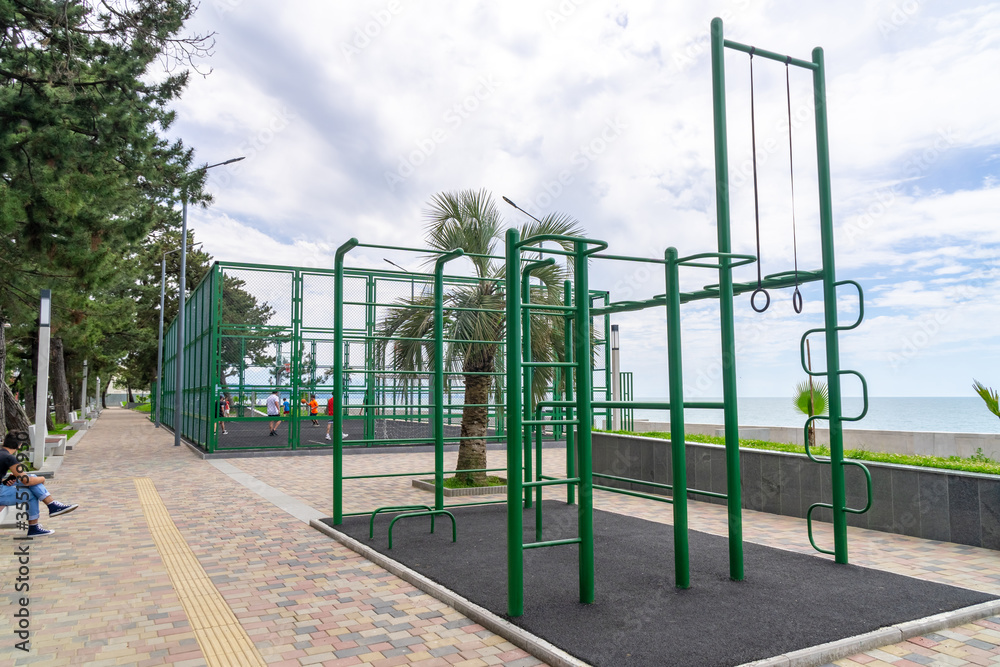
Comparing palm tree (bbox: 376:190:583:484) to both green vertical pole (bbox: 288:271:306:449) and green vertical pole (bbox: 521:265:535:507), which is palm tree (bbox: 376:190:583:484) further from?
green vertical pole (bbox: 288:271:306:449)

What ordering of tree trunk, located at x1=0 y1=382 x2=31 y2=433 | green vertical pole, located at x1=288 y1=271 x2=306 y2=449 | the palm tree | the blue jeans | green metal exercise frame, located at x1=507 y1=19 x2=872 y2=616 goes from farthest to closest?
green vertical pole, located at x1=288 y1=271 x2=306 y2=449
tree trunk, located at x1=0 y1=382 x2=31 y2=433
the palm tree
the blue jeans
green metal exercise frame, located at x1=507 y1=19 x2=872 y2=616

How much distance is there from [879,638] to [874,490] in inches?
132

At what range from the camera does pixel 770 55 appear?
5598 millimetres

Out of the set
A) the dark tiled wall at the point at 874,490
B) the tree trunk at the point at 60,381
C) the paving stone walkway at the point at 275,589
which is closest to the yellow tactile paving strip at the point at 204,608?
the paving stone walkway at the point at 275,589

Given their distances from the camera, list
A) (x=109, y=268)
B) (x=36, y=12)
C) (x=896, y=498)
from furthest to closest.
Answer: (x=109, y=268), (x=36, y=12), (x=896, y=498)

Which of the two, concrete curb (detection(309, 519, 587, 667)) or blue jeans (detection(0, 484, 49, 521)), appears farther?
blue jeans (detection(0, 484, 49, 521))

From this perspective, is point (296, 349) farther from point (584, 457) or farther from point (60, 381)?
point (60, 381)

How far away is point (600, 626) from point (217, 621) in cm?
228

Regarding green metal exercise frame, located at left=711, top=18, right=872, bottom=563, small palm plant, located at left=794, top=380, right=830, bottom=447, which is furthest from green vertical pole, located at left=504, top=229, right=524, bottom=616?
small palm plant, located at left=794, top=380, right=830, bottom=447

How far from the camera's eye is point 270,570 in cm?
525

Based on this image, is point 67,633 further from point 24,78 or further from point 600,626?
point 24,78

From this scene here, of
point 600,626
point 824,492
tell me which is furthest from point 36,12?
point 824,492

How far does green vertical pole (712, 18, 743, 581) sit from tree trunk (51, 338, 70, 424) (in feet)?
74.2

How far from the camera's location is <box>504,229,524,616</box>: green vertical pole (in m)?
4.02
